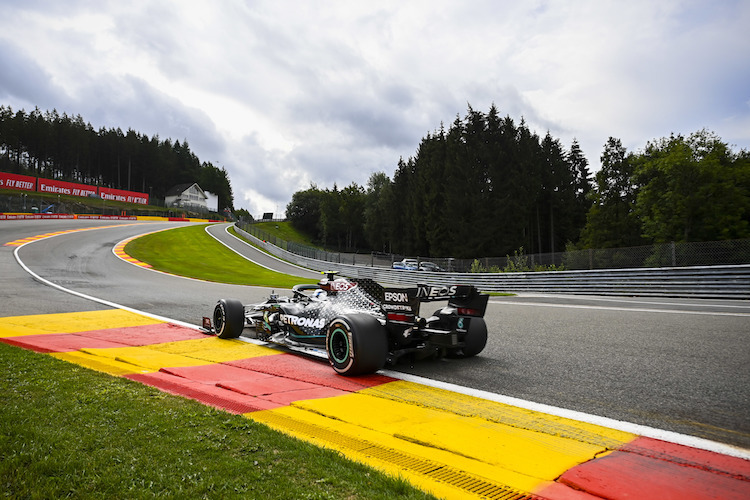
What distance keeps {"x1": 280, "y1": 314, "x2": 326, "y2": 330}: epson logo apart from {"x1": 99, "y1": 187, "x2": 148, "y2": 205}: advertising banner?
93.4 m

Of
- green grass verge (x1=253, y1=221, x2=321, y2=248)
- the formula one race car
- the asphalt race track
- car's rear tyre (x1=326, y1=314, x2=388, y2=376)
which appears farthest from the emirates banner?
car's rear tyre (x1=326, y1=314, x2=388, y2=376)

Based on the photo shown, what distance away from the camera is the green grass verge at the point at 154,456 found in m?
2.39

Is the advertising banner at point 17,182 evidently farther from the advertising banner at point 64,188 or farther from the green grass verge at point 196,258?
the green grass verge at point 196,258

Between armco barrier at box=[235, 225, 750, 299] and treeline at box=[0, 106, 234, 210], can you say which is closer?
armco barrier at box=[235, 225, 750, 299]

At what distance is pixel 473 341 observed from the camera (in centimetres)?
611

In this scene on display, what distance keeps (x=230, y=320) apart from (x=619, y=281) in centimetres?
1730

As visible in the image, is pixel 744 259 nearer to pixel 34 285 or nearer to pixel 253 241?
pixel 34 285

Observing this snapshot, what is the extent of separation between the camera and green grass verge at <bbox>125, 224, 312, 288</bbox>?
27.7 metres

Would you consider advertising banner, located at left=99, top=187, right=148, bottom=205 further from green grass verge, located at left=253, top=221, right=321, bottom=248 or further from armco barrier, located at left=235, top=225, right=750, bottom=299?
armco barrier, located at left=235, top=225, right=750, bottom=299

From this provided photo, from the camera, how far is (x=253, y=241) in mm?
55438

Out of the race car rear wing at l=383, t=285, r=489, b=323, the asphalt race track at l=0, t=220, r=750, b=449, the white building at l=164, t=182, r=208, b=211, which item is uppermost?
the white building at l=164, t=182, r=208, b=211

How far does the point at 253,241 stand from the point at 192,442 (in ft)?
178

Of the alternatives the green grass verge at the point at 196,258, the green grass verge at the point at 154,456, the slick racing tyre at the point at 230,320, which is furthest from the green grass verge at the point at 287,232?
the green grass verge at the point at 154,456

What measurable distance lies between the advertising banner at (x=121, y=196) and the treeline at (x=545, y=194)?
2191 inches
